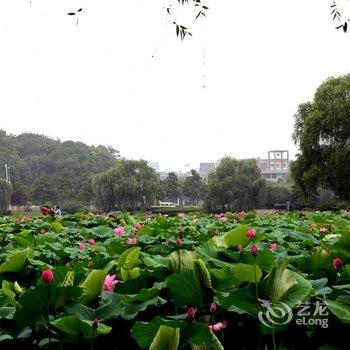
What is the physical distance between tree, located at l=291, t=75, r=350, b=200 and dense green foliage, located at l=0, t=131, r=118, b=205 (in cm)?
3091

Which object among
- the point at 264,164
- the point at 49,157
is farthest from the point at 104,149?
the point at 264,164

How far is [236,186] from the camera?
36094mm

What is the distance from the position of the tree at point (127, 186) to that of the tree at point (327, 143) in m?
20.2

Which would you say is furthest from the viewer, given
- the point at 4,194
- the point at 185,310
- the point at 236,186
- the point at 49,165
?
the point at 49,165

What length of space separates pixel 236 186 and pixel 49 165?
35.0 meters

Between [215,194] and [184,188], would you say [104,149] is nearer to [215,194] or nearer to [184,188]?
[184,188]

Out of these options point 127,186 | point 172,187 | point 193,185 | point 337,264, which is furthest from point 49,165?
point 337,264

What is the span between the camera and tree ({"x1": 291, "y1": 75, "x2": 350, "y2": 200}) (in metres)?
19.3

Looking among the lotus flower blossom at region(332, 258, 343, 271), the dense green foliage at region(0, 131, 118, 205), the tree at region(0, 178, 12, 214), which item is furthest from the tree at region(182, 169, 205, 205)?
the lotus flower blossom at region(332, 258, 343, 271)

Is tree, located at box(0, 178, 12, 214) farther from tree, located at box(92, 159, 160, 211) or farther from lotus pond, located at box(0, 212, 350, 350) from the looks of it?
lotus pond, located at box(0, 212, 350, 350)

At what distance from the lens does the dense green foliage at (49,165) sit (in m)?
51.4

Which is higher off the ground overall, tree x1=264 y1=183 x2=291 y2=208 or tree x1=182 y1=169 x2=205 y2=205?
tree x1=182 y1=169 x2=205 y2=205

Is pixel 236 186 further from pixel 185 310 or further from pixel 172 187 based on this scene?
pixel 185 310

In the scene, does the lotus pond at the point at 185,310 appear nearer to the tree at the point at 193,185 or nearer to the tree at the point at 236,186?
the tree at the point at 236,186
